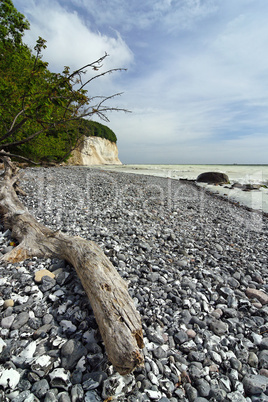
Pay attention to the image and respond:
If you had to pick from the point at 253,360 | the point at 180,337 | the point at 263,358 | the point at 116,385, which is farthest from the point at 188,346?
the point at 116,385

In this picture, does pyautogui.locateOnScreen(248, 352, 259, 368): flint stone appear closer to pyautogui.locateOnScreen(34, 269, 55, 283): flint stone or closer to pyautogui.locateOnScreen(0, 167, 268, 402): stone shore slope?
pyautogui.locateOnScreen(0, 167, 268, 402): stone shore slope

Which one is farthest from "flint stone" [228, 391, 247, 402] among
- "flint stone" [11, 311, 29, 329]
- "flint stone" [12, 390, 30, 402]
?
"flint stone" [11, 311, 29, 329]

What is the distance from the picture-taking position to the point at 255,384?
173 centimetres

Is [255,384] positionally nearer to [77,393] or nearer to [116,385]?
[116,385]

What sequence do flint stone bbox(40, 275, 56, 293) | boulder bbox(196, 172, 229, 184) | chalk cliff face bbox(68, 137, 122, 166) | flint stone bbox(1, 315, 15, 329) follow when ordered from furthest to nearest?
chalk cliff face bbox(68, 137, 122, 166) → boulder bbox(196, 172, 229, 184) → flint stone bbox(40, 275, 56, 293) → flint stone bbox(1, 315, 15, 329)

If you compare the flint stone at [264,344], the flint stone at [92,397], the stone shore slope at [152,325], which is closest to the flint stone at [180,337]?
the stone shore slope at [152,325]

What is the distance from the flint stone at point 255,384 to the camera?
1.69 metres

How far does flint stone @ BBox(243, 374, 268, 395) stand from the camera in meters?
1.69

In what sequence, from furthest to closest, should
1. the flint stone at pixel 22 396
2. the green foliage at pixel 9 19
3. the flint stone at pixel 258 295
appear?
→ the green foliage at pixel 9 19 → the flint stone at pixel 258 295 → the flint stone at pixel 22 396

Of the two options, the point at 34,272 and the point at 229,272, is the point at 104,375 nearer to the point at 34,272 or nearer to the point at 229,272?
the point at 34,272

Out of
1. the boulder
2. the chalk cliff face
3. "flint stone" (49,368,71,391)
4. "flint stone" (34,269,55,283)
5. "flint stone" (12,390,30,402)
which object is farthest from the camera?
the chalk cliff face

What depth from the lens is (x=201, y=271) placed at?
3443 mm

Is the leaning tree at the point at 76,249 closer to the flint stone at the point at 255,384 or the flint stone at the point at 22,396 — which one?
the flint stone at the point at 22,396

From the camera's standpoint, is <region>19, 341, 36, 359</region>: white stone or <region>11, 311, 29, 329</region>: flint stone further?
<region>11, 311, 29, 329</region>: flint stone
